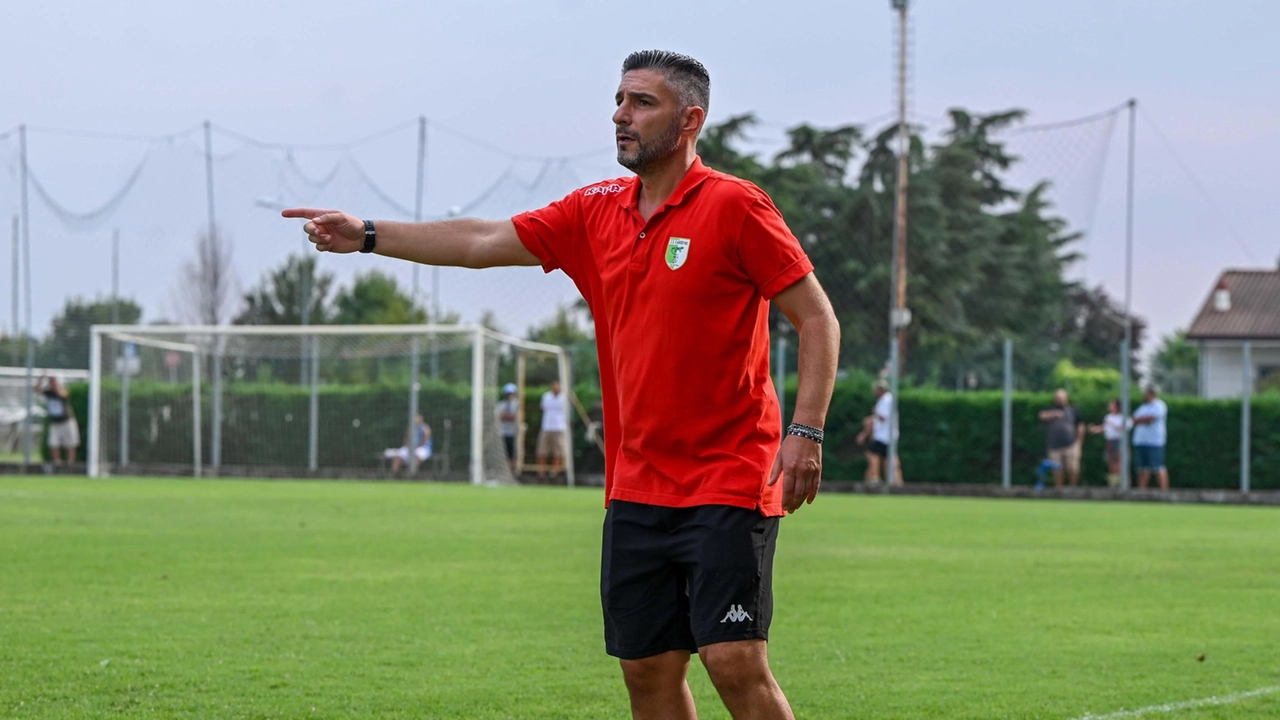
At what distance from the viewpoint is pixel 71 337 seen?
34.7 metres

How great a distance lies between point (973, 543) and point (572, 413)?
18.0 m

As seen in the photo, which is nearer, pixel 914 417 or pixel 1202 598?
pixel 1202 598

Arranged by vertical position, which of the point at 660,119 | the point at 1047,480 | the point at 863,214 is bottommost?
the point at 1047,480

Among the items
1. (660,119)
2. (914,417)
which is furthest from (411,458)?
(660,119)

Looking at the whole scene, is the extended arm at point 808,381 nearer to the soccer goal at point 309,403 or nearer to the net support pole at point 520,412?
the soccer goal at point 309,403

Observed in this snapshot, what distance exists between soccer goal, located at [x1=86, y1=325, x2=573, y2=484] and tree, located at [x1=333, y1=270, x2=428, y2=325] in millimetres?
10589

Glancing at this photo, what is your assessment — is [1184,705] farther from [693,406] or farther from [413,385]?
[413,385]

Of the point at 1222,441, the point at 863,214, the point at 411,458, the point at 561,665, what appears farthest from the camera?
the point at 863,214

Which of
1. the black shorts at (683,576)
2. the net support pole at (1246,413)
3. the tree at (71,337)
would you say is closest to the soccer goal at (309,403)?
the tree at (71,337)

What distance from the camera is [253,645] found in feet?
25.5

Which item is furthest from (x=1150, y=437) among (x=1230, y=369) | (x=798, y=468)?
(x=798, y=468)

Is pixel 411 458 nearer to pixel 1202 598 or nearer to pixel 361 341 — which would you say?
pixel 361 341

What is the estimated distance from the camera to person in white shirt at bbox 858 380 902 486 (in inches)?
1149

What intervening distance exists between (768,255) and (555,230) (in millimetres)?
830
